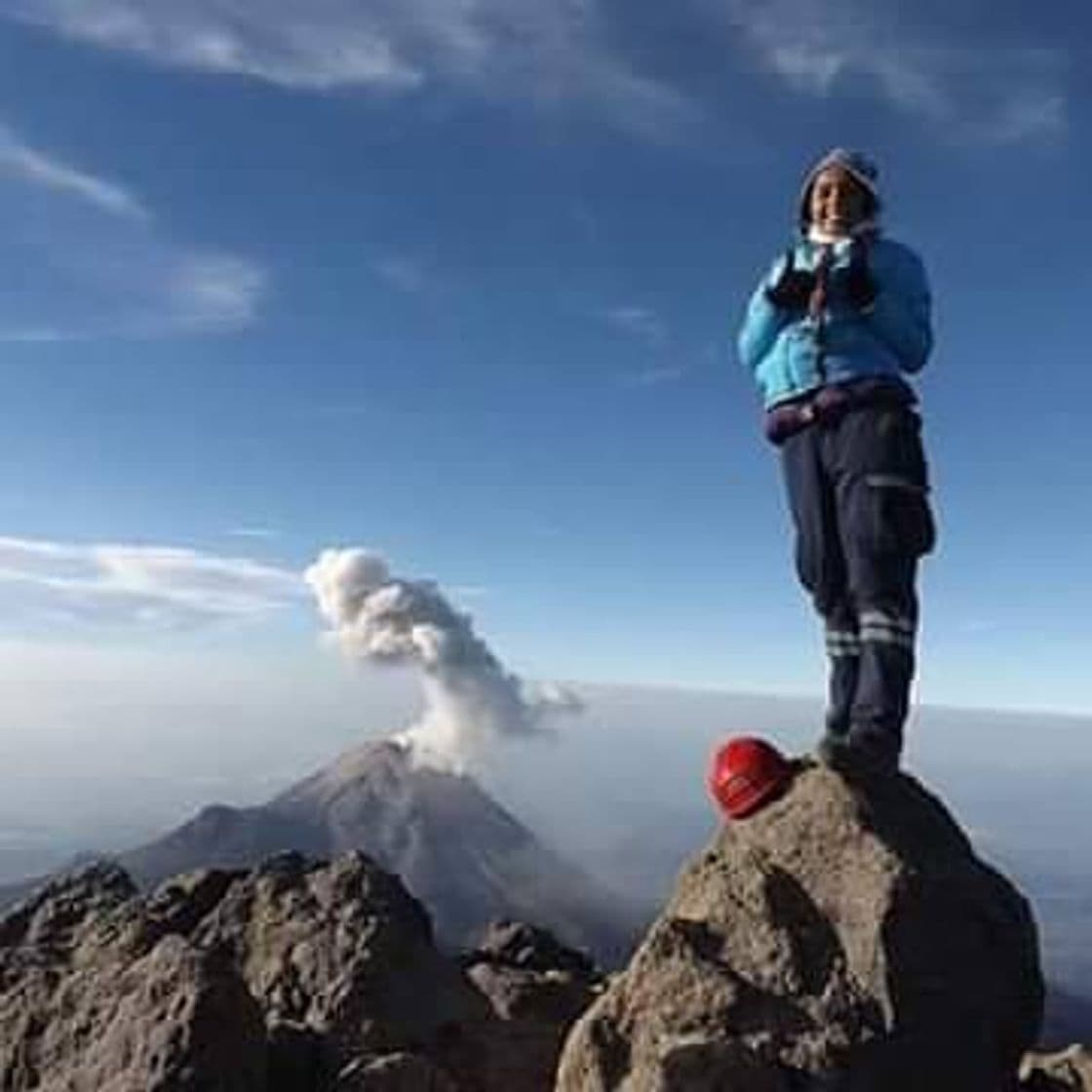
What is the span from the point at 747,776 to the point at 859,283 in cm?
407

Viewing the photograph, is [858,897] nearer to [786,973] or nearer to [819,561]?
[786,973]

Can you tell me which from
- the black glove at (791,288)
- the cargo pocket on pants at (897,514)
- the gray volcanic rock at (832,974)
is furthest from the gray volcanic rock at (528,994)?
the black glove at (791,288)

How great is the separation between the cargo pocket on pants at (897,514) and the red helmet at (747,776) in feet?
5.89

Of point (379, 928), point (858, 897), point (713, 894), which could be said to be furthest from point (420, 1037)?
point (858, 897)

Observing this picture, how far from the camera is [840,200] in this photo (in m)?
13.4

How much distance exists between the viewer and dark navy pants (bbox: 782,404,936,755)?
12469 millimetres

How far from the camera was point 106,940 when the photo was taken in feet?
45.9

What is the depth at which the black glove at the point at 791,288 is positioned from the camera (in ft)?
43.7

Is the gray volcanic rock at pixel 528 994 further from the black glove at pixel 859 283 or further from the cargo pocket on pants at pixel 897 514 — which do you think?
the black glove at pixel 859 283

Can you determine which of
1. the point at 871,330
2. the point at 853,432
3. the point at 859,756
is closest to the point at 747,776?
the point at 859,756

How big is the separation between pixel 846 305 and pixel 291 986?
23.2ft

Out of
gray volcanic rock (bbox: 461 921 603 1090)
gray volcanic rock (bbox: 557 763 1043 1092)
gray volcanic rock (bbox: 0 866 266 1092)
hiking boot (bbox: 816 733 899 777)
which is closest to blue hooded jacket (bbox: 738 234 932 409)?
hiking boot (bbox: 816 733 899 777)

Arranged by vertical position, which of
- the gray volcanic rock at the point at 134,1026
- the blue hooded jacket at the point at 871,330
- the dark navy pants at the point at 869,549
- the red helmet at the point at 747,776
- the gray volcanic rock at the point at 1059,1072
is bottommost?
the gray volcanic rock at the point at 1059,1072

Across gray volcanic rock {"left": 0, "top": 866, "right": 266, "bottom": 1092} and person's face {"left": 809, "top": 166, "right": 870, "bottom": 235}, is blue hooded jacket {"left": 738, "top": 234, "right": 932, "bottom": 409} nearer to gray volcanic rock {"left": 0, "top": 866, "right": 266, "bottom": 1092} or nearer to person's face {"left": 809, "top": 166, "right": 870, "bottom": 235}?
person's face {"left": 809, "top": 166, "right": 870, "bottom": 235}
